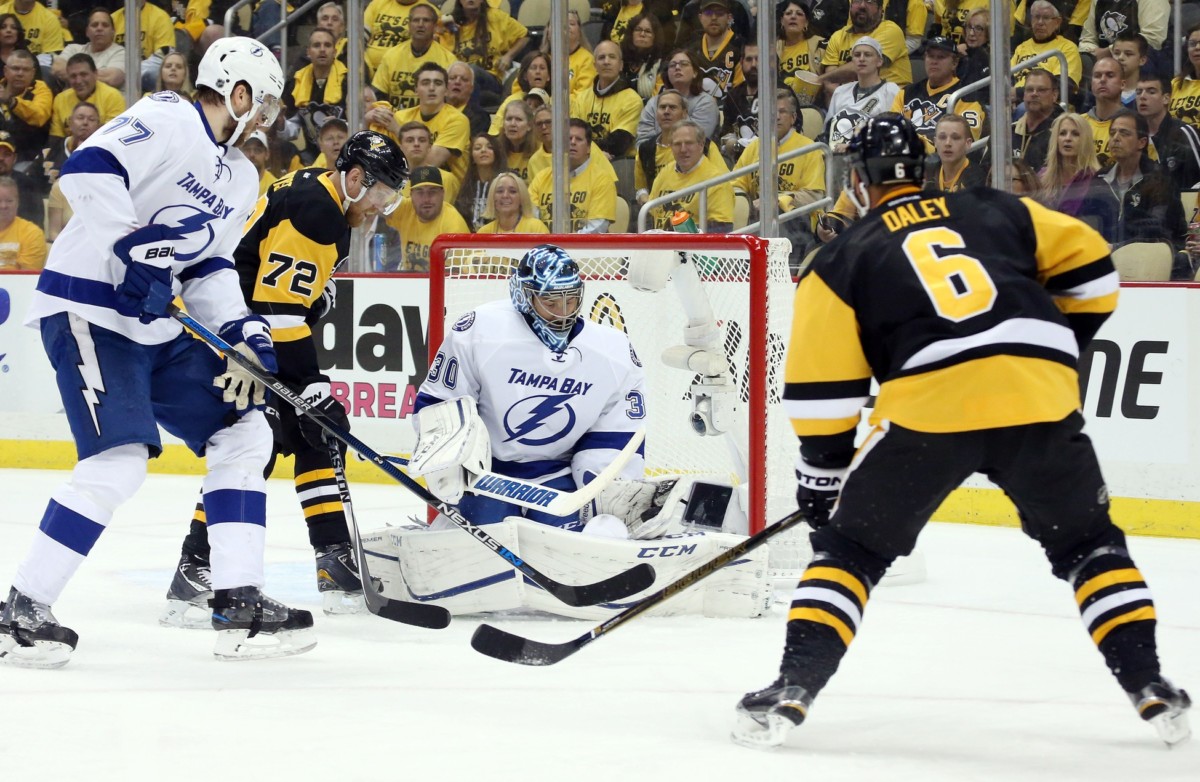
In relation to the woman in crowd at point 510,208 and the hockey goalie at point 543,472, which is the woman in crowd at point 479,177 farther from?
the hockey goalie at point 543,472

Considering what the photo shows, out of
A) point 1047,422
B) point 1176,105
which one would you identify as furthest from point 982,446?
point 1176,105

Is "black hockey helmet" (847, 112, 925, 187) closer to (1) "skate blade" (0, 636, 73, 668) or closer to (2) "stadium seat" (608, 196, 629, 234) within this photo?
(1) "skate blade" (0, 636, 73, 668)

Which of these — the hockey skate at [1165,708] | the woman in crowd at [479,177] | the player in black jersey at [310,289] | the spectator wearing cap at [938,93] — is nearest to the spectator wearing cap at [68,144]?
the woman in crowd at [479,177]

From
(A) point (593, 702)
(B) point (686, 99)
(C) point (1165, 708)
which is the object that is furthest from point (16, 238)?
(C) point (1165, 708)

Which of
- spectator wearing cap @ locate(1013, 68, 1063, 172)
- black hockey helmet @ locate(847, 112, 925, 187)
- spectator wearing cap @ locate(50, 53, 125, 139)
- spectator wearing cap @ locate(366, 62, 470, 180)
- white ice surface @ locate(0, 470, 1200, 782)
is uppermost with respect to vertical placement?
spectator wearing cap @ locate(50, 53, 125, 139)

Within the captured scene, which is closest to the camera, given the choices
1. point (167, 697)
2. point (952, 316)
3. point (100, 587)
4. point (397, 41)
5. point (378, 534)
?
point (952, 316)

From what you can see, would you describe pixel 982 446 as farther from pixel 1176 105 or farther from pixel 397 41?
pixel 397 41

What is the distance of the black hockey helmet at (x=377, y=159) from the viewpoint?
3602mm

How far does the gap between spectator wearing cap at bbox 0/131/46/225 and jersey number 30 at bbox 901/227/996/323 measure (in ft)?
18.5

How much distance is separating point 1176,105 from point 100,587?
3.62 metres

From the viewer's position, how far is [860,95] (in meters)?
5.64

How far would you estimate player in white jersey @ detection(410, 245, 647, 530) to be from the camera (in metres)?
3.58

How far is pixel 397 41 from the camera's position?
659 centimetres

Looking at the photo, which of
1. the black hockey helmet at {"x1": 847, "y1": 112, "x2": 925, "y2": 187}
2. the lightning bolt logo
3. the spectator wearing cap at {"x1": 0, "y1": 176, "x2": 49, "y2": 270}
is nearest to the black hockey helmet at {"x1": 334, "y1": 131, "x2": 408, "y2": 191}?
the lightning bolt logo
